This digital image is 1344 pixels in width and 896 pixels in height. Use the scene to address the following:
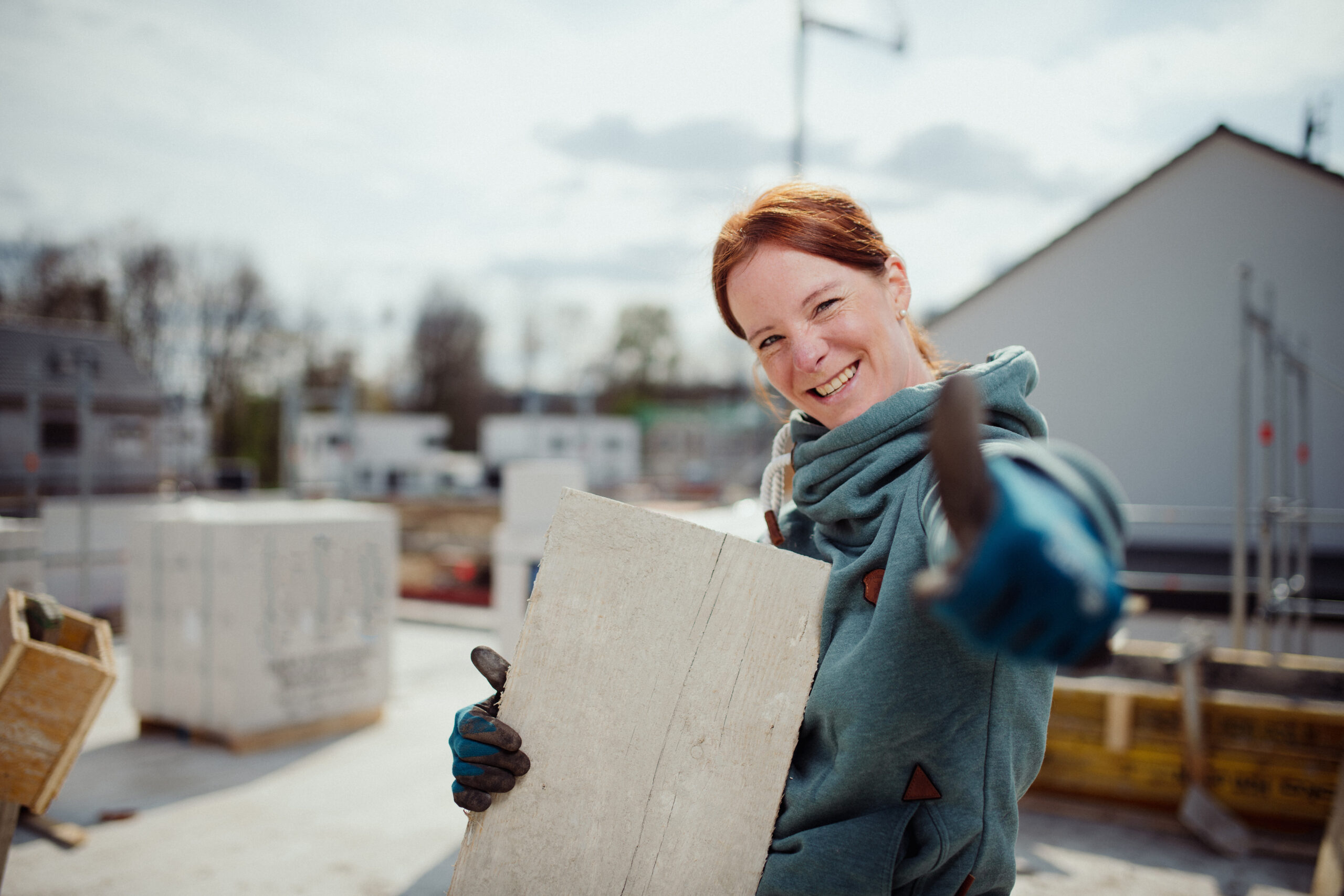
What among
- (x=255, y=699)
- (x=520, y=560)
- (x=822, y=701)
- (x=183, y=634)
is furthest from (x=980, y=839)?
(x=183, y=634)

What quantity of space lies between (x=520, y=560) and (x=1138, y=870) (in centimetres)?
421

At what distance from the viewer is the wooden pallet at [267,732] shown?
5.30 m

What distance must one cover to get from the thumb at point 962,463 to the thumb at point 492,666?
0.90 meters

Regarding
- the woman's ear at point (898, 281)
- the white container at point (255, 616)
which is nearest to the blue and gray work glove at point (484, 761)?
the woman's ear at point (898, 281)

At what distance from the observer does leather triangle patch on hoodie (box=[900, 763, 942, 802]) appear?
1.17 metres

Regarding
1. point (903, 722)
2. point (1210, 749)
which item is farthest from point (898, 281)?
point (1210, 749)

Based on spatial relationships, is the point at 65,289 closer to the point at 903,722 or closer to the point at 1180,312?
the point at 1180,312

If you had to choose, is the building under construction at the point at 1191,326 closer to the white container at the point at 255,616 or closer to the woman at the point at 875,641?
the white container at the point at 255,616

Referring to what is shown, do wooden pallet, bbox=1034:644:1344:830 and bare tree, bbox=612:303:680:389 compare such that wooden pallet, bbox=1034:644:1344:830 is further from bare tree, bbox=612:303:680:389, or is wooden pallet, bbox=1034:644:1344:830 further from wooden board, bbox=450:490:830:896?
bare tree, bbox=612:303:680:389

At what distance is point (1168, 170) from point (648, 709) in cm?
1337

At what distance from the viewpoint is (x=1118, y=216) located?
11.8 m

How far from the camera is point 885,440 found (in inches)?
50.9

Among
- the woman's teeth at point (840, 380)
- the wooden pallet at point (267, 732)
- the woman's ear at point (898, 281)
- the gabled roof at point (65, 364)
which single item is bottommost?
the wooden pallet at point (267, 732)

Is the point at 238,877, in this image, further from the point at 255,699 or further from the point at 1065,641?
the point at 1065,641
